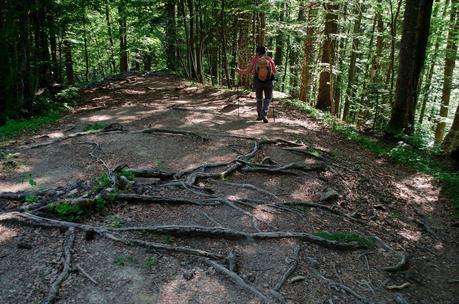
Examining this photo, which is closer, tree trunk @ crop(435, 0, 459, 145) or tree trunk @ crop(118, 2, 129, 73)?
tree trunk @ crop(435, 0, 459, 145)

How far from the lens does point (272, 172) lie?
791 cm

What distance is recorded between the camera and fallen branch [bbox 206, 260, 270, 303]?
4109 millimetres

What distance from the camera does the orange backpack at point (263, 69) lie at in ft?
35.7

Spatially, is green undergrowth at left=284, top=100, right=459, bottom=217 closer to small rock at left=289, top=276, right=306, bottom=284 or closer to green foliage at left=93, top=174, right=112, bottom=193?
small rock at left=289, top=276, right=306, bottom=284

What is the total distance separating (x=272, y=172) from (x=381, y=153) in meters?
5.21

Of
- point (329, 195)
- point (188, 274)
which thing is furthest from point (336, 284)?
point (329, 195)

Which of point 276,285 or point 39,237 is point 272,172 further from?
point 39,237

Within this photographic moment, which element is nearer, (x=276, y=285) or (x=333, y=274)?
(x=276, y=285)

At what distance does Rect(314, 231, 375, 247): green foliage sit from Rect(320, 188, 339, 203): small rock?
3.89 feet

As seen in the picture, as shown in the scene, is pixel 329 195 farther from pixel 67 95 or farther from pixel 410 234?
pixel 67 95

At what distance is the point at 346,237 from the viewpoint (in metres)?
5.73

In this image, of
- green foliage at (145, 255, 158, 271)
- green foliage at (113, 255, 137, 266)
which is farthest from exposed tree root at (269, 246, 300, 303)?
green foliage at (113, 255, 137, 266)

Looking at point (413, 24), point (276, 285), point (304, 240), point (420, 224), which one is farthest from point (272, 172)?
point (413, 24)

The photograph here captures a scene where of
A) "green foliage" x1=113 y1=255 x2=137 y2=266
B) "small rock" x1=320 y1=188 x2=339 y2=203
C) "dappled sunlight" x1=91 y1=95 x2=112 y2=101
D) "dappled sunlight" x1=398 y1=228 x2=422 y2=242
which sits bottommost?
"dappled sunlight" x1=398 y1=228 x2=422 y2=242
